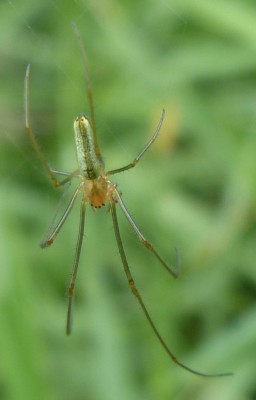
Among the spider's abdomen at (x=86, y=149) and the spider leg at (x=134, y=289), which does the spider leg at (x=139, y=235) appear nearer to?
the spider leg at (x=134, y=289)

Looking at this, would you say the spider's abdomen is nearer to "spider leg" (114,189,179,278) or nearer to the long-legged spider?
the long-legged spider

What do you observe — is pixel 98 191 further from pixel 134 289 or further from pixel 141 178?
pixel 141 178

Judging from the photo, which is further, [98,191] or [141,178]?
[141,178]

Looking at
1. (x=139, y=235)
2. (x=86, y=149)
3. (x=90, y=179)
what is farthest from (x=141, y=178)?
(x=86, y=149)

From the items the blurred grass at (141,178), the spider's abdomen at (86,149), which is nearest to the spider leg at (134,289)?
the blurred grass at (141,178)

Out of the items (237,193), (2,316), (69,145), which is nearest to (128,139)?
(69,145)

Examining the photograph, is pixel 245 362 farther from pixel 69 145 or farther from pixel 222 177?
pixel 69 145

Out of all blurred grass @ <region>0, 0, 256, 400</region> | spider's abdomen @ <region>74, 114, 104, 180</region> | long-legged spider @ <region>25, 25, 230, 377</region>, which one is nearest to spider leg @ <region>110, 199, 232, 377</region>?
long-legged spider @ <region>25, 25, 230, 377</region>
